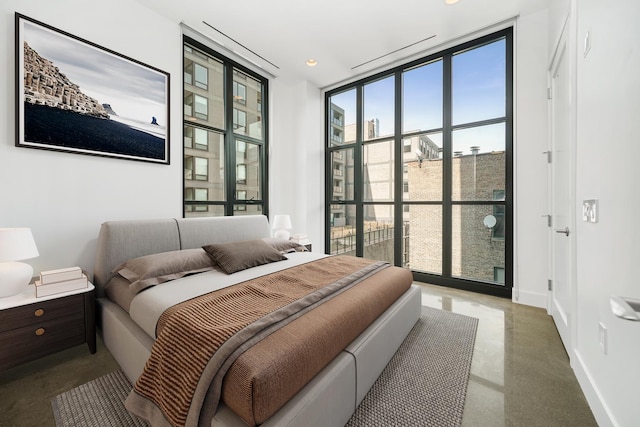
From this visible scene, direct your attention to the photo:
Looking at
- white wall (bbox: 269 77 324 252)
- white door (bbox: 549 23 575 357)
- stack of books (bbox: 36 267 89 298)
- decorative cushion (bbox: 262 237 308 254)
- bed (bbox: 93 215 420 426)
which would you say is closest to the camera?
bed (bbox: 93 215 420 426)

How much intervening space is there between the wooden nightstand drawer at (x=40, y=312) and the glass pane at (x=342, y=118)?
13.3ft

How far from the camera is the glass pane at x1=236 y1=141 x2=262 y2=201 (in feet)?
12.5

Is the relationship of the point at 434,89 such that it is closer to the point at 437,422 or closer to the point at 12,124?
the point at 437,422

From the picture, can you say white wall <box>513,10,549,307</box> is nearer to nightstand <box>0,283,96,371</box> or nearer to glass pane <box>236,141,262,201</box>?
glass pane <box>236,141,262,201</box>

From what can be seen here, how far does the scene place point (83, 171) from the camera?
2330 mm

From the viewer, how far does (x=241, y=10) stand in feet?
9.20

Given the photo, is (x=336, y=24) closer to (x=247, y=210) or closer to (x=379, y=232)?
Answer: (x=247, y=210)

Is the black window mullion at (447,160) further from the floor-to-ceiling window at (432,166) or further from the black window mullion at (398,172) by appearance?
the black window mullion at (398,172)

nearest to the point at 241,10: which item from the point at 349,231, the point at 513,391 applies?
the point at 349,231

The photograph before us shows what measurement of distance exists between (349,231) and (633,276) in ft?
12.1

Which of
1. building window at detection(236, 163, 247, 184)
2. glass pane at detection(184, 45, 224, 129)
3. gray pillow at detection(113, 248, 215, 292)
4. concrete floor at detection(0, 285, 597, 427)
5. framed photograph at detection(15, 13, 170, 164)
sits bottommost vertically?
concrete floor at detection(0, 285, 597, 427)

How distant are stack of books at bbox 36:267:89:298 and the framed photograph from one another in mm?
1070

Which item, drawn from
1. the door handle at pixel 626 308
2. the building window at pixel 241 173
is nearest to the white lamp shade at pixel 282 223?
the building window at pixel 241 173

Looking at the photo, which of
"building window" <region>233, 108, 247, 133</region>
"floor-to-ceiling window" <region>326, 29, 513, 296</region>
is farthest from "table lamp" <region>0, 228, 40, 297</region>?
"floor-to-ceiling window" <region>326, 29, 513, 296</region>
